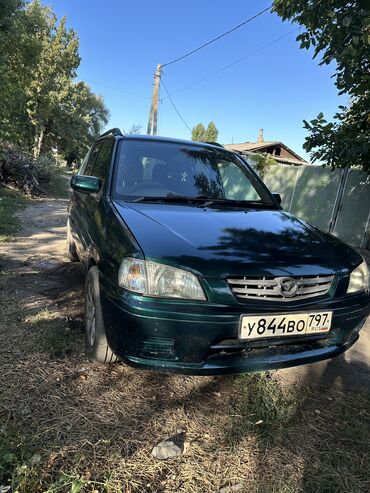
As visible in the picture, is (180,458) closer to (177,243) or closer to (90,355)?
(90,355)

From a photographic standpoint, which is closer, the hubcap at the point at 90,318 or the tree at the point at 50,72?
the hubcap at the point at 90,318

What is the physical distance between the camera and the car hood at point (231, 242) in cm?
221

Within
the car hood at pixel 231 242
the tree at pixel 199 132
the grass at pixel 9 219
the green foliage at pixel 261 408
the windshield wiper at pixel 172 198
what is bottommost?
the grass at pixel 9 219

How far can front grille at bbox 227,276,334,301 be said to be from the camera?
7.16 feet

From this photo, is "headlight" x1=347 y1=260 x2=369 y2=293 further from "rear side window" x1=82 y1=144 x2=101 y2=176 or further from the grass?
the grass

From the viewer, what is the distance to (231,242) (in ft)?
8.05

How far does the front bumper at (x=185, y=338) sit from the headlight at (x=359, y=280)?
411 millimetres

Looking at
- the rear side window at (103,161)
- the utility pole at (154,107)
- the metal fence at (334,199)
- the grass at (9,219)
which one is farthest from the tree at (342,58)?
the utility pole at (154,107)

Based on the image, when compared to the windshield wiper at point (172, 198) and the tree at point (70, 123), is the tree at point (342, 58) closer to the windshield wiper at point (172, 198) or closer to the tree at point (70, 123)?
the windshield wiper at point (172, 198)

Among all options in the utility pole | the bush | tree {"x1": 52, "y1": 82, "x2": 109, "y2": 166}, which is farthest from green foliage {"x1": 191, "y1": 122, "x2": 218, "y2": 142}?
the bush

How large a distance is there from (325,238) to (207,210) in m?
0.88

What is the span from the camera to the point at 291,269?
2.29 metres

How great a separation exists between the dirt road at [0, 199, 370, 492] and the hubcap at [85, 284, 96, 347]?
0.20m

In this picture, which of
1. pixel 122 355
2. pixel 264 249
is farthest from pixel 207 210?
pixel 122 355
